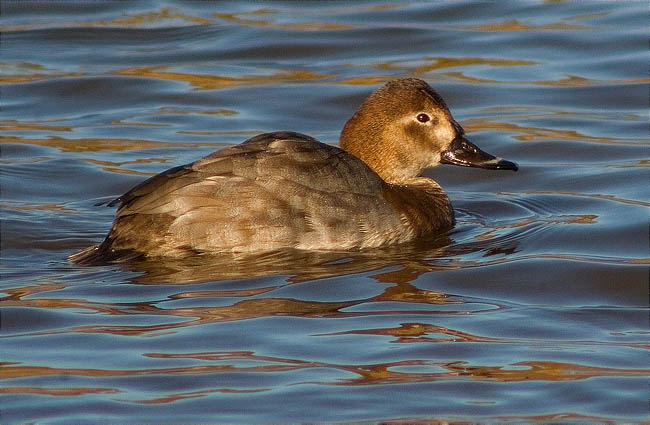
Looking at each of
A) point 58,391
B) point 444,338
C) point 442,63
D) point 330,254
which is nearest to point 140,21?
point 442,63

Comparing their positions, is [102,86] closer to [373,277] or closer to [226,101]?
[226,101]

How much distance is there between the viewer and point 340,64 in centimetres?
1293

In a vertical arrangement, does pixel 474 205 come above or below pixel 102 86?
below

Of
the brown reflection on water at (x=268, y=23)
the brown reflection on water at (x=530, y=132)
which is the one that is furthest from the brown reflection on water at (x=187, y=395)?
the brown reflection on water at (x=268, y=23)

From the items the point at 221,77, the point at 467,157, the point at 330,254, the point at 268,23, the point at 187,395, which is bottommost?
the point at 187,395

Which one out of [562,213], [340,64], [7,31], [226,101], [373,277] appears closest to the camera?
[373,277]

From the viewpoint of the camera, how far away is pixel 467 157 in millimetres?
8852

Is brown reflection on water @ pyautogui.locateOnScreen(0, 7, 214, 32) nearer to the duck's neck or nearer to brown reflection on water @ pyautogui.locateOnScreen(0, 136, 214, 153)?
brown reflection on water @ pyautogui.locateOnScreen(0, 136, 214, 153)

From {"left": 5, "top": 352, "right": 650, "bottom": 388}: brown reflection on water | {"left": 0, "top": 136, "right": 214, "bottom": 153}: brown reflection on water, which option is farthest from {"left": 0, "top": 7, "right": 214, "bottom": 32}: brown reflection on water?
{"left": 5, "top": 352, "right": 650, "bottom": 388}: brown reflection on water

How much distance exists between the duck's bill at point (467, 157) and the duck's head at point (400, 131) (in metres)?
0.04

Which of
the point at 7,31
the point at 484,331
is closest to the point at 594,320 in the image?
the point at 484,331

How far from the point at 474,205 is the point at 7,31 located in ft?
21.3

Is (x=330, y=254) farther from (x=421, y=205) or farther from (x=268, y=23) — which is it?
(x=268, y=23)

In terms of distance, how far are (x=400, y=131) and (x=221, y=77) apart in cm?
435
